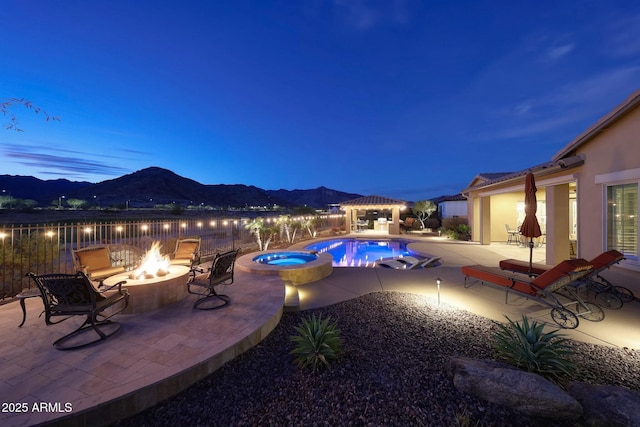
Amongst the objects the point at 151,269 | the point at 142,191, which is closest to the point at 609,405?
the point at 151,269

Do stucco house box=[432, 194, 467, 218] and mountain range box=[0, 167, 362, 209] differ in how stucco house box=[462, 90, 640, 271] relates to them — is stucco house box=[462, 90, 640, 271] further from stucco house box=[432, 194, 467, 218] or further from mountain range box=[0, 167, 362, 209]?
mountain range box=[0, 167, 362, 209]

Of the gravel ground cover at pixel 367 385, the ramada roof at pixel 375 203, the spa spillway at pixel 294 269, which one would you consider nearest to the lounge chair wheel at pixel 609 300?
the gravel ground cover at pixel 367 385

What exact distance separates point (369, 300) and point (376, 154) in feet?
189

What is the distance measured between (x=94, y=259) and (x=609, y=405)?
8846mm

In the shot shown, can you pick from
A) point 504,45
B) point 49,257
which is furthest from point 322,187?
point 49,257

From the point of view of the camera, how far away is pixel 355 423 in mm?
2396

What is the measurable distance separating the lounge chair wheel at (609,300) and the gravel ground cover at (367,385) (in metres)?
2.37

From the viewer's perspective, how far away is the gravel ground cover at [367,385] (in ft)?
8.07

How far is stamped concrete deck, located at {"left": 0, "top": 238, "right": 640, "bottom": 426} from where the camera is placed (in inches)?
95.8

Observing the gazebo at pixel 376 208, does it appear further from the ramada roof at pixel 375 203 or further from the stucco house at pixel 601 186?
the stucco house at pixel 601 186

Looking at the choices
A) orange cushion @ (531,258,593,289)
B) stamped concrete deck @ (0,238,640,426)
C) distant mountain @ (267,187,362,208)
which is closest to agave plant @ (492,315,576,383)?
stamped concrete deck @ (0,238,640,426)

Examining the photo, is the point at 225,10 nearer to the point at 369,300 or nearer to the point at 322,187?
the point at 369,300

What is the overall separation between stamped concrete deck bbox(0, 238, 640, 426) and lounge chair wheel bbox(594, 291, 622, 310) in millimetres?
176

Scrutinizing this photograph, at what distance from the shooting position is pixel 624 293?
18.4ft
